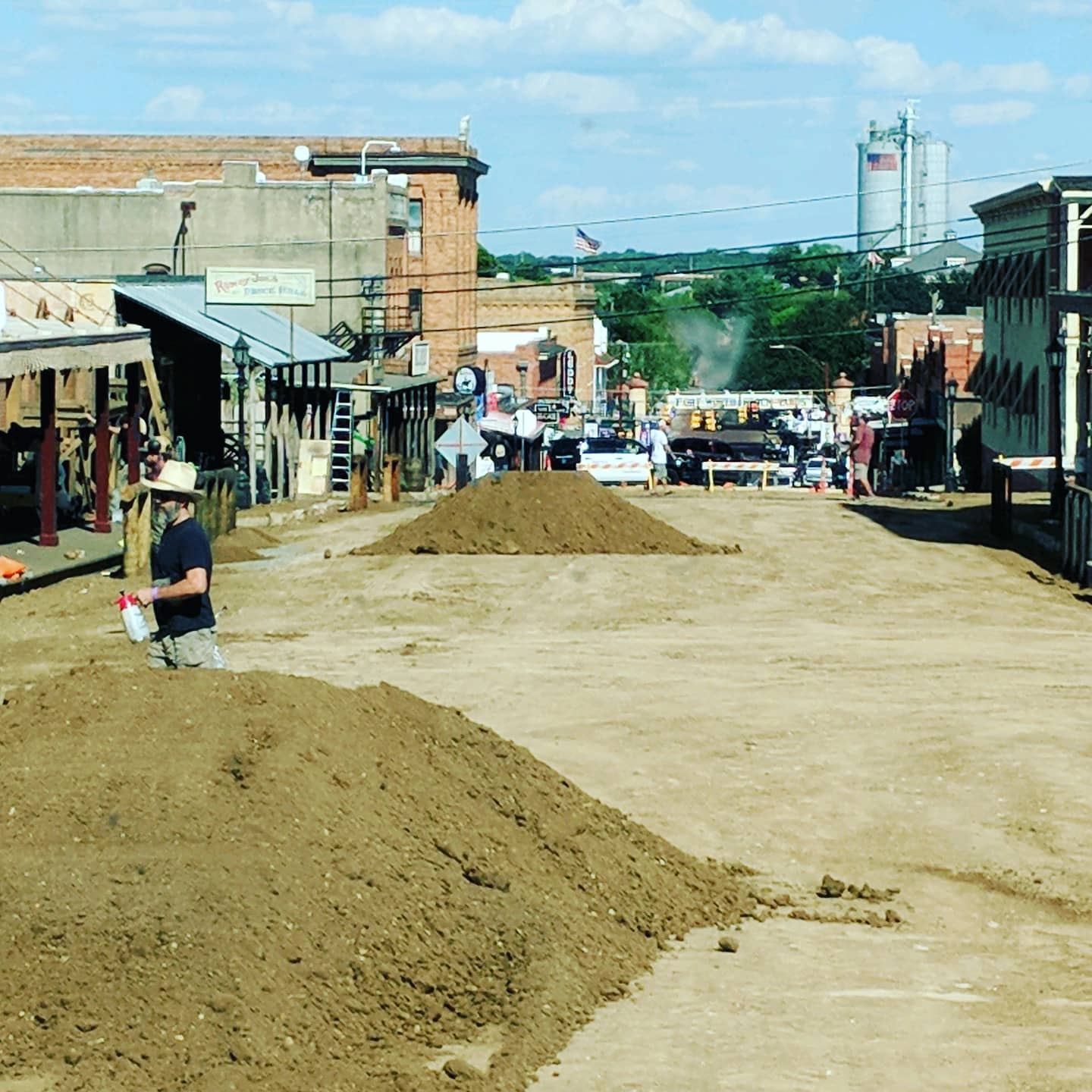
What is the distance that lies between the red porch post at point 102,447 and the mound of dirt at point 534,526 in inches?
144

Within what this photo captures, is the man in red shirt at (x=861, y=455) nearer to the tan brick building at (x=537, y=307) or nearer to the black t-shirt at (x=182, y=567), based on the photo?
the black t-shirt at (x=182, y=567)

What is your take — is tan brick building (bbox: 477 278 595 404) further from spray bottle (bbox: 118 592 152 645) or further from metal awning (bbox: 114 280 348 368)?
spray bottle (bbox: 118 592 152 645)

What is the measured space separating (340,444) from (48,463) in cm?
2024

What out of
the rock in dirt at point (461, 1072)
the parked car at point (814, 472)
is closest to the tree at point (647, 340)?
the parked car at point (814, 472)

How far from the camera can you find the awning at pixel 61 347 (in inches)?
1009

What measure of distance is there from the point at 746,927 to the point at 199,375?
33400 millimetres

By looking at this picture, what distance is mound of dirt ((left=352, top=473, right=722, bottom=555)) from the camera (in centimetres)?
2911

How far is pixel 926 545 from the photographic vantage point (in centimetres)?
3105

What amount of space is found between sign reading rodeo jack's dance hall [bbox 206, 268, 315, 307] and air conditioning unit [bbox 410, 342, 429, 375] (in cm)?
1376

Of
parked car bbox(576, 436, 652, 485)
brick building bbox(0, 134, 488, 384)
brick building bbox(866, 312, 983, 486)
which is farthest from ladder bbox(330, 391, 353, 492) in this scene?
brick building bbox(866, 312, 983, 486)

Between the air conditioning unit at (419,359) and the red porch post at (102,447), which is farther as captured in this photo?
the air conditioning unit at (419,359)

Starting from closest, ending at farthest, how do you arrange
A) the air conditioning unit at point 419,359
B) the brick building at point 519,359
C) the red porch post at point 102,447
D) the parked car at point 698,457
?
the red porch post at point 102,447 < the parked car at point 698,457 < the air conditioning unit at point 419,359 < the brick building at point 519,359

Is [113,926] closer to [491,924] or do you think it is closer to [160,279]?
[491,924]

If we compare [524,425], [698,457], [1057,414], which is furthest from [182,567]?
[698,457]
